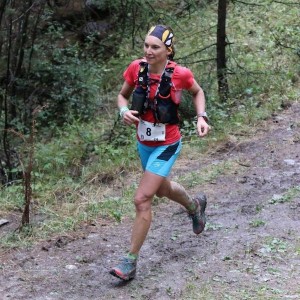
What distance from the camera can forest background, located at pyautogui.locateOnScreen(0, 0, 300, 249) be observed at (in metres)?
7.53

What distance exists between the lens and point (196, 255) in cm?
558

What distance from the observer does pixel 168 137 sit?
16.9 ft

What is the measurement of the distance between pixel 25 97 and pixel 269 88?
17.6 feet

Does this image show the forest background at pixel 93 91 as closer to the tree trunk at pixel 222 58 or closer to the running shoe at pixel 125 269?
the tree trunk at pixel 222 58

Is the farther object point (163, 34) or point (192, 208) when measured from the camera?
point (192, 208)

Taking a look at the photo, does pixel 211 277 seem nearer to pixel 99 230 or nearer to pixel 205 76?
pixel 99 230

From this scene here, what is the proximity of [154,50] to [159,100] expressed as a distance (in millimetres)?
399

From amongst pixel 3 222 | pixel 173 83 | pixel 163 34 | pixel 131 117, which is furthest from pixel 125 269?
pixel 3 222

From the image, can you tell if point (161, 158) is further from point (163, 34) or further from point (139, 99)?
point (163, 34)

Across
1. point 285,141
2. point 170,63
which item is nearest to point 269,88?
point 285,141

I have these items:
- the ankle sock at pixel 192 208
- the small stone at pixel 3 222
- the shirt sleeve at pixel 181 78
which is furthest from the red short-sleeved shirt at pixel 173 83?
the small stone at pixel 3 222

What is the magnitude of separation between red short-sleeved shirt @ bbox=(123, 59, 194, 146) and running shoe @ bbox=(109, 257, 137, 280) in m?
0.97

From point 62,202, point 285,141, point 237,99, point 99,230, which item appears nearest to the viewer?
point 99,230

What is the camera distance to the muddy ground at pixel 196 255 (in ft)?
16.2
